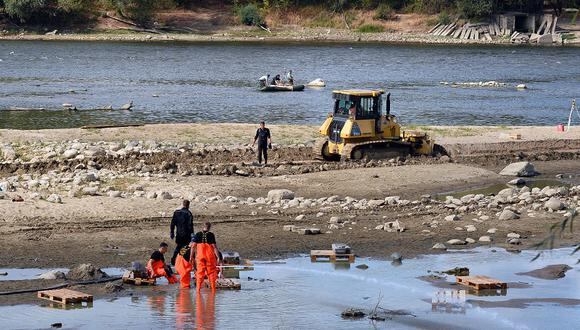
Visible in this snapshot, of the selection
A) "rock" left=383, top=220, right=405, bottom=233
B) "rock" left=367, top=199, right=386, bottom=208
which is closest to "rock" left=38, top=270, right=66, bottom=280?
"rock" left=383, top=220, right=405, bottom=233

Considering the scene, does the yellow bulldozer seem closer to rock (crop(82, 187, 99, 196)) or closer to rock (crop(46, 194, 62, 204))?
rock (crop(82, 187, 99, 196))

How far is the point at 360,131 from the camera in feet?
116

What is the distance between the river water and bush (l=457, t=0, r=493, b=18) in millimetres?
6414

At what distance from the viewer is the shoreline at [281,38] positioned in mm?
117875

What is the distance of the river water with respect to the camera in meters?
55.9

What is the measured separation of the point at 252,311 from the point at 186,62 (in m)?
73.2

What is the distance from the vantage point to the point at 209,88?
71.8 metres

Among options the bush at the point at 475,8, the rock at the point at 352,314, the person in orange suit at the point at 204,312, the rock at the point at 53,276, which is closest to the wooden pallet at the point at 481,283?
the rock at the point at 352,314

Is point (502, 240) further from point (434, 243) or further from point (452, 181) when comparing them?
point (452, 181)

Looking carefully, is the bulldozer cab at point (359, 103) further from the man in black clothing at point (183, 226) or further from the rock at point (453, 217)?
the man in black clothing at point (183, 226)

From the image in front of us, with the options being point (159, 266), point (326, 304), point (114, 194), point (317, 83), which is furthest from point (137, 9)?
point (326, 304)

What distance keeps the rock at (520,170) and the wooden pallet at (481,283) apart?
13096mm

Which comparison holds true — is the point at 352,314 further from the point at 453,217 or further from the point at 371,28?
the point at 371,28

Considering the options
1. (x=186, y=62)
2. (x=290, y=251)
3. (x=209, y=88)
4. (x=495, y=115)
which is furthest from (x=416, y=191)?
(x=186, y=62)
